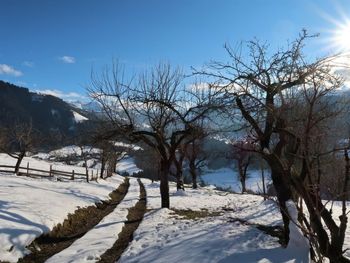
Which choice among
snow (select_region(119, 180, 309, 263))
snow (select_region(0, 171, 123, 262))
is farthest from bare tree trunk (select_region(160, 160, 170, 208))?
snow (select_region(119, 180, 309, 263))

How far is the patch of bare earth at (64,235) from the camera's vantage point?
10.8 meters

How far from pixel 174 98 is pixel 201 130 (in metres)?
2.45

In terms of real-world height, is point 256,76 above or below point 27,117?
below

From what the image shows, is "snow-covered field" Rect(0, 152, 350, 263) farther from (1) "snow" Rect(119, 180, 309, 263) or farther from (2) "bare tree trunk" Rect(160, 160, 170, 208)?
(2) "bare tree trunk" Rect(160, 160, 170, 208)

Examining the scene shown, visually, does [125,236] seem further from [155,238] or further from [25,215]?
[25,215]

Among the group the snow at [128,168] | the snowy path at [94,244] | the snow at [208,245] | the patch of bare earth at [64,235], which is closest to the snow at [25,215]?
the patch of bare earth at [64,235]

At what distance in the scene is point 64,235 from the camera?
13.6 metres

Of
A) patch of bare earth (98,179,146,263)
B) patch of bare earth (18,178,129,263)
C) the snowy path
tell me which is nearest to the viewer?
the snowy path

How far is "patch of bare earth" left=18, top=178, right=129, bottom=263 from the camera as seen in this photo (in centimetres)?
1079

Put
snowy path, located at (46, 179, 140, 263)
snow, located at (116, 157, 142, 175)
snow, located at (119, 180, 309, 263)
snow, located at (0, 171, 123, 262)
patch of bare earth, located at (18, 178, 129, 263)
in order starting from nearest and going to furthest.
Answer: snow, located at (119, 180, 309, 263), snowy path, located at (46, 179, 140, 263), snow, located at (0, 171, 123, 262), patch of bare earth, located at (18, 178, 129, 263), snow, located at (116, 157, 142, 175)

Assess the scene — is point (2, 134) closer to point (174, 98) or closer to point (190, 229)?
point (174, 98)

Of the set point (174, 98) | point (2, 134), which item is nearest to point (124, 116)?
point (174, 98)

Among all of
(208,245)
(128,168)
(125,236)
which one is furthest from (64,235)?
(128,168)

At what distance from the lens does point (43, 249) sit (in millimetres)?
11414
